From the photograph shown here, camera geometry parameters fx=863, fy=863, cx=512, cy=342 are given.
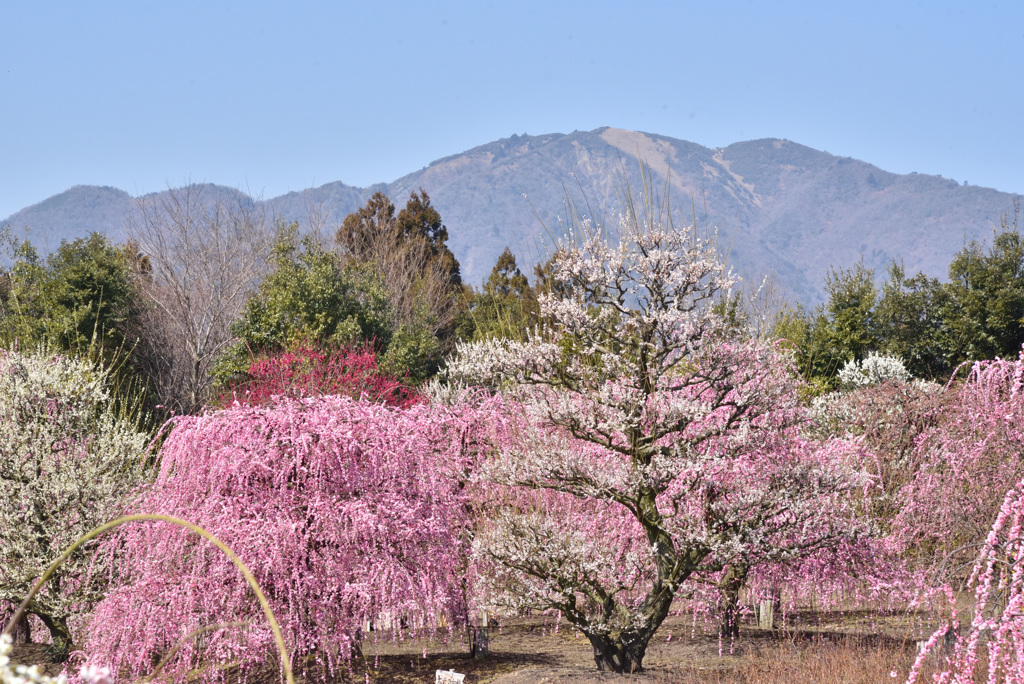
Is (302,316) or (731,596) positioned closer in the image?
(731,596)

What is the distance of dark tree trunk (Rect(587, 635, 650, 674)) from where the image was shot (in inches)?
436

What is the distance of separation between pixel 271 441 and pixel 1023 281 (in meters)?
31.2

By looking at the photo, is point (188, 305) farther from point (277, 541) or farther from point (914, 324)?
point (914, 324)

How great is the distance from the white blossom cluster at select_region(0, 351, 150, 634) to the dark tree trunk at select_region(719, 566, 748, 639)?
27.6 feet

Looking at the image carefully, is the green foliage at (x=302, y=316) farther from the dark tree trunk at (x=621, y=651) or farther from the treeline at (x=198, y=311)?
the dark tree trunk at (x=621, y=651)

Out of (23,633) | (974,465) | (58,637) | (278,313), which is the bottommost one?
(23,633)

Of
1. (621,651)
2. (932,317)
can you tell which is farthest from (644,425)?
(932,317)

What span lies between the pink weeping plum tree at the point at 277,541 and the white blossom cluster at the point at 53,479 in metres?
2.30

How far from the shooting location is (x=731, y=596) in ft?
42.5

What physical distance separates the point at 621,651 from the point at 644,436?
2930 mm

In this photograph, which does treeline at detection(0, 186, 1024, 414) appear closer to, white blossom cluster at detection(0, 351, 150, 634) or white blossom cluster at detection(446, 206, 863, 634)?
white blossom cluster at detection(0, 351, 150, 634)

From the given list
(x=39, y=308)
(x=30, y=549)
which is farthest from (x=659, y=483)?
(x=39, y=308)

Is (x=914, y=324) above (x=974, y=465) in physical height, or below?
above

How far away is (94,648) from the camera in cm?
997
